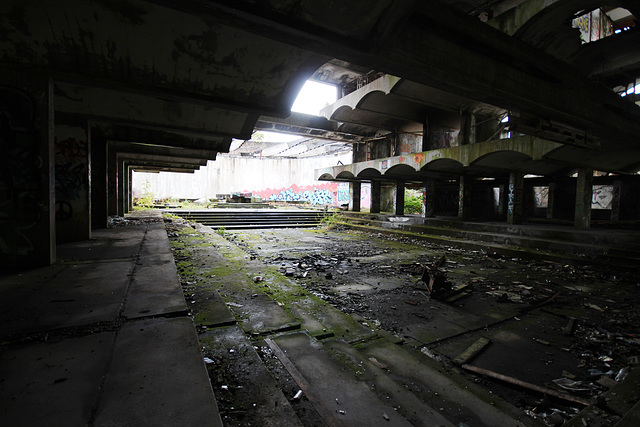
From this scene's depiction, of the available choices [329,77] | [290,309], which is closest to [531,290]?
[290,309]

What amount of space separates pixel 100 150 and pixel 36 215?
18.9 feet

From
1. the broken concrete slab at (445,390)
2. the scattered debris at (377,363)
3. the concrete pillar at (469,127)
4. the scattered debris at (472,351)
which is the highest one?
the concrete pillar at (469,127)

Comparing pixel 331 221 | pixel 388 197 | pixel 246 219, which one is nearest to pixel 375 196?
pixel 331 221

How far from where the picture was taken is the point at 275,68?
443 centimetres

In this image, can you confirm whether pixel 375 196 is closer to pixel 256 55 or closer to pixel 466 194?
pixel 466 194

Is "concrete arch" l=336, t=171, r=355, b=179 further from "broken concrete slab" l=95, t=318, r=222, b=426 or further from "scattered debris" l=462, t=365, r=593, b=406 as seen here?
"broken concrete slab" l=95, t=318, r=222, b=426

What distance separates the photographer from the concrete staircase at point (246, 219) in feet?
50.3

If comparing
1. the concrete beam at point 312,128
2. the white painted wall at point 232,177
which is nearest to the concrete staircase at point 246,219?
the concrete beam at point 312,128

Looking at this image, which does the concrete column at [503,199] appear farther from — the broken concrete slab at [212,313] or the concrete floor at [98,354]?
the concrete floor at [98,354]

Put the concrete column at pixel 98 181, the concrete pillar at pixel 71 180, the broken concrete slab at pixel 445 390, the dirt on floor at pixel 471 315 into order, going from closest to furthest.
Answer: the broken concrete slab at pixel 445 390
the dirt on floor at pixel 471 315
the concrete pillar at pixel 71 180
the concrete column at pixel 98 181

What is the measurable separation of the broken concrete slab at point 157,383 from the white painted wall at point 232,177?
2882 centimetres

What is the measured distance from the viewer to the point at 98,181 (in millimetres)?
8273

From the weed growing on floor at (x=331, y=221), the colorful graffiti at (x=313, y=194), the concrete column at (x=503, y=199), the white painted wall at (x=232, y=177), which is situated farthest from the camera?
the colorful graffiti at (x=313, y=194)

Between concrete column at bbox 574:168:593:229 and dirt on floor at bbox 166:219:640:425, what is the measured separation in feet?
14.1
